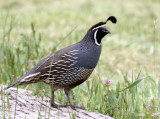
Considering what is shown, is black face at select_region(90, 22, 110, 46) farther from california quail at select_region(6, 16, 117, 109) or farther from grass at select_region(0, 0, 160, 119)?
grass at select_region(0, 0, 160, 119)

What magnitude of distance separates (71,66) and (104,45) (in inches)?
163

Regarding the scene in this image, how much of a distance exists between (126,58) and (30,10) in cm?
440

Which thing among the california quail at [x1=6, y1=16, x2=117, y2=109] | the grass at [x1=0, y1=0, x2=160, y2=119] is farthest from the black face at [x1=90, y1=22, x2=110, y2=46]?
the grass at [x1=0, y1=0, x2=160, y2=119]

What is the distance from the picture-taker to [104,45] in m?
7.75

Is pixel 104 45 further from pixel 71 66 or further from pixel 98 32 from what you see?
pixel 71 66

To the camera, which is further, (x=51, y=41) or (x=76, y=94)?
(x=51, y=41)

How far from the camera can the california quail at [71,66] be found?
11.9 ft

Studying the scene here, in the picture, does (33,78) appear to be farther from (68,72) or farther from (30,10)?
(30,10)

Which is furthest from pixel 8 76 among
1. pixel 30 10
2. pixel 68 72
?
pixel 30 10

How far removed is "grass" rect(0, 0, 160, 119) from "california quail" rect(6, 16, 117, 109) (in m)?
0.12

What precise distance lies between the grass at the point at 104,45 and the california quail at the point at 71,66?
12cm

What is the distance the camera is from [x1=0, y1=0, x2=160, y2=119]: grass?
3.85 meters

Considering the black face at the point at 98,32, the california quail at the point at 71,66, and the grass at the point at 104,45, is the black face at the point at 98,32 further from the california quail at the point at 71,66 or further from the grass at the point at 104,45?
the grass at the point at 104,45

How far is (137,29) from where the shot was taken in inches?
346
